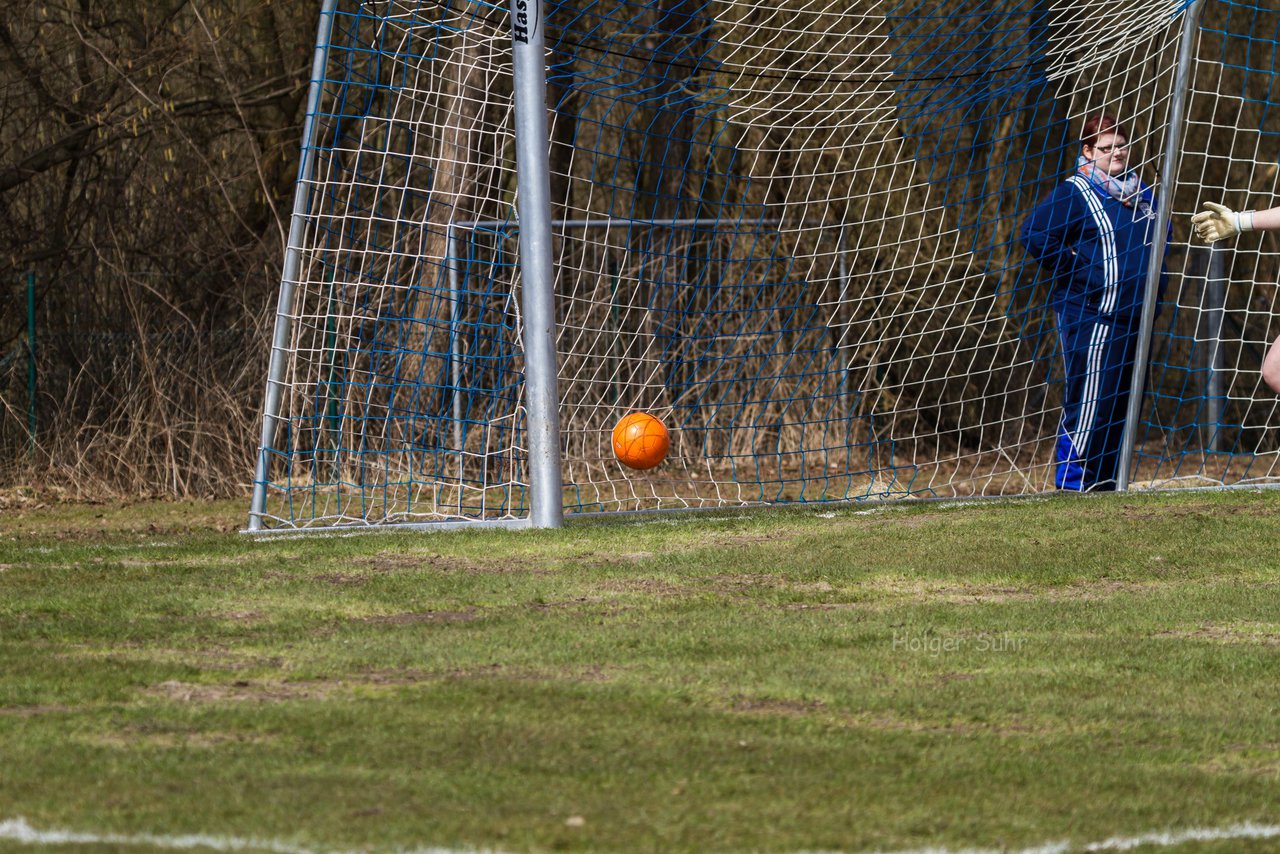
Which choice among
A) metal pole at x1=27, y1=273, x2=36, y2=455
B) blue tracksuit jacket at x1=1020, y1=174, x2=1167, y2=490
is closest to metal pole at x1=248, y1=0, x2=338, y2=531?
metal pole at x1=27, y1=273, x2=36, y2=455

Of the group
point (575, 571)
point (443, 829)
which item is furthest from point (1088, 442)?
point (443, 829)

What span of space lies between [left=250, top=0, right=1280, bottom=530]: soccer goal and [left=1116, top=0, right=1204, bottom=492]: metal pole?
3cm

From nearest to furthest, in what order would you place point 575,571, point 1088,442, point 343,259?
point 575,571 → point 1088,442 → point 343,259

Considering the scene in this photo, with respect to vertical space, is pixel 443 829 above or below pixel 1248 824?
below

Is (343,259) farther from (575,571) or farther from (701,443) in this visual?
→ (575,571)

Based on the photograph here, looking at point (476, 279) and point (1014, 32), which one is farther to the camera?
point (476, 279)

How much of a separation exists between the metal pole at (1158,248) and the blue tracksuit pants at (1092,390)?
0.14 m

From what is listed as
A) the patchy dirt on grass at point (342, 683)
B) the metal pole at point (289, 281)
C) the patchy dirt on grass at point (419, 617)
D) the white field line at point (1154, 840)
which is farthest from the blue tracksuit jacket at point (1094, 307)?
the white field line at point (1154, 840)

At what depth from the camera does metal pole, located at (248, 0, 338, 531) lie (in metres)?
8.49

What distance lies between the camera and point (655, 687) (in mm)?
4816

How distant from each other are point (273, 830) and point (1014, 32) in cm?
833

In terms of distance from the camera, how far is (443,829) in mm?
3402
